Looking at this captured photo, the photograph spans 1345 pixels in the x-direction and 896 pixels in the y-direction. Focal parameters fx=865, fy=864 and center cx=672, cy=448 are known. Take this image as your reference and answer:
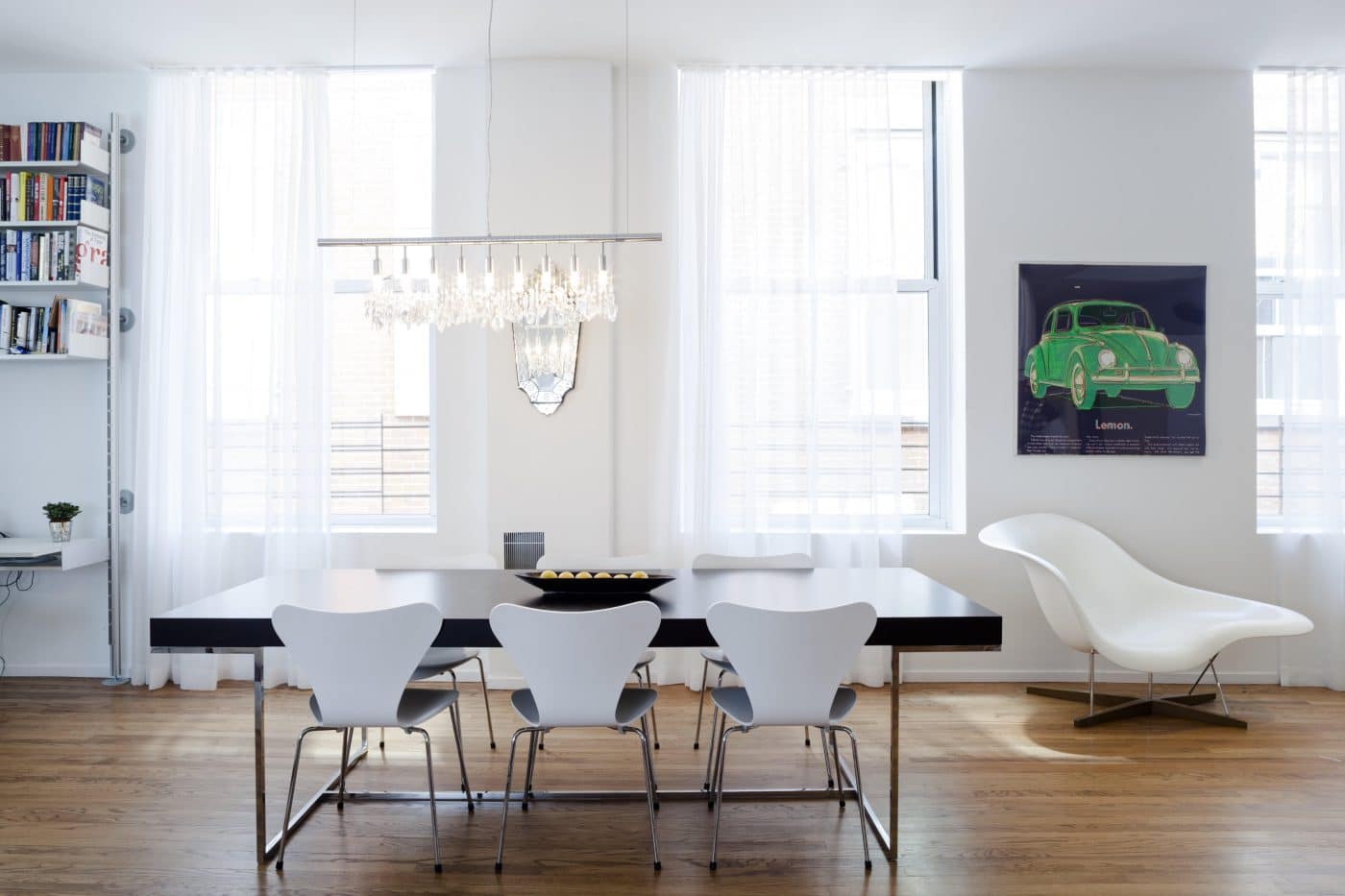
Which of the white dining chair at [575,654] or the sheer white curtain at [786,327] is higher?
the sheer white curtain at [786,327]

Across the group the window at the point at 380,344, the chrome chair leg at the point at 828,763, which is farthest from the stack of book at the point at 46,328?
the chrome chair leg at the point at 828,763

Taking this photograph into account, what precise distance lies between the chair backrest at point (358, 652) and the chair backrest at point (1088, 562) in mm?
2695

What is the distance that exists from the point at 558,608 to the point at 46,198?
3527mm

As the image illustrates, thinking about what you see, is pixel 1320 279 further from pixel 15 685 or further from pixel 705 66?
pixel 15 685

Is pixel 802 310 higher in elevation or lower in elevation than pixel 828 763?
higher

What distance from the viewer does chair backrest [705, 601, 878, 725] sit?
2.34 meters

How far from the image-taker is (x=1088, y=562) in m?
4.26

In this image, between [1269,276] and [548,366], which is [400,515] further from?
[1269,276]

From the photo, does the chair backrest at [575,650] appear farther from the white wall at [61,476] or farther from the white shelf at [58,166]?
the white shelf at [58,166]

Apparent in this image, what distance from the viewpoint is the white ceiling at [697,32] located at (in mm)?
3797

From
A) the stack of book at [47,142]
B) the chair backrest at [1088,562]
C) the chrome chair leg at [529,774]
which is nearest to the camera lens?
the chrome chair leg at [529,774]

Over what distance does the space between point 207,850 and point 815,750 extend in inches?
83.6

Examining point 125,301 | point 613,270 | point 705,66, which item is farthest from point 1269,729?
point 125,301

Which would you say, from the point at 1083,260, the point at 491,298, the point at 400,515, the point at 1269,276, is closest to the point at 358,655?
the point at 491,298
